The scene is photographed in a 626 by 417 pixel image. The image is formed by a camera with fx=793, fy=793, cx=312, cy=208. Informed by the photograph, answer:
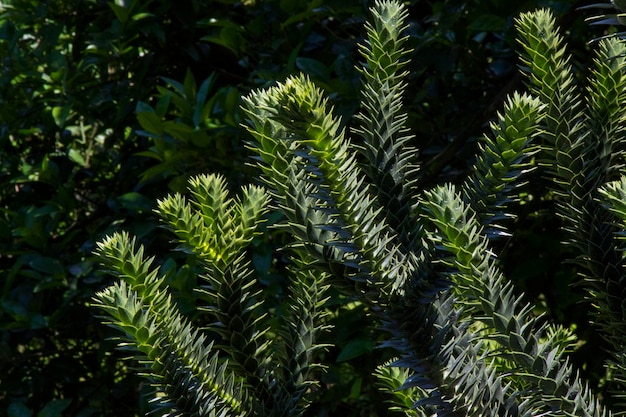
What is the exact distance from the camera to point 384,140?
1027 mm

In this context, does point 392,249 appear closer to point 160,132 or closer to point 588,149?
point 588,149

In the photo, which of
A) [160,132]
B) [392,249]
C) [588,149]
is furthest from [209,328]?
[160,132]

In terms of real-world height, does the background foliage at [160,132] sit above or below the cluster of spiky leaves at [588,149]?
above

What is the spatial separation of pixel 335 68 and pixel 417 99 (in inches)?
10.0

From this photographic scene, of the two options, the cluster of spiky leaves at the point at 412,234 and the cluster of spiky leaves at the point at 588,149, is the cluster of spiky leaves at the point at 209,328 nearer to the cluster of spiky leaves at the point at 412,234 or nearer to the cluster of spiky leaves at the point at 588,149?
the cluster of spiky leaves at the point at 412,234

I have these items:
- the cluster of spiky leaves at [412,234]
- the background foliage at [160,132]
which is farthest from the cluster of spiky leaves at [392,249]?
the background foliage at [160,132]

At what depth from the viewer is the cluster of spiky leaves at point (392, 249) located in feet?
3.05

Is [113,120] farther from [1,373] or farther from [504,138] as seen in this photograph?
[504,138]

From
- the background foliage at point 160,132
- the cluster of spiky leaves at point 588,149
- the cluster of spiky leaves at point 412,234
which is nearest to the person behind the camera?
the cluster of spiky leaves at point 412,234

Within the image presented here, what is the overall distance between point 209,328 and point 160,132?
1.50 meters

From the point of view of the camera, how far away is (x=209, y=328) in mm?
1011

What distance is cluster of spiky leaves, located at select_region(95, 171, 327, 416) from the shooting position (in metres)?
0.98

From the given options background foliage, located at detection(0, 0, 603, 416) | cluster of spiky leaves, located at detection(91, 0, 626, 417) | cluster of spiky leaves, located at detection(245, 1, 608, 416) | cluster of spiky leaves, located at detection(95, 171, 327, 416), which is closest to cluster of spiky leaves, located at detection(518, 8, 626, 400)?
cluster of spiky leaves, located at detection(91, 0, 626, 417)

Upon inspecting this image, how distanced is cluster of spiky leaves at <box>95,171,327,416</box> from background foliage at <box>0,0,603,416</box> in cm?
98
